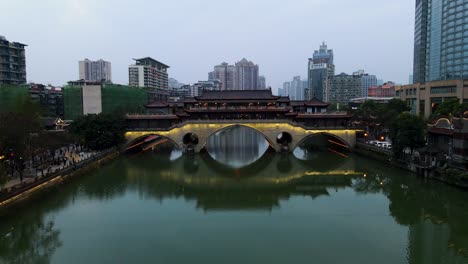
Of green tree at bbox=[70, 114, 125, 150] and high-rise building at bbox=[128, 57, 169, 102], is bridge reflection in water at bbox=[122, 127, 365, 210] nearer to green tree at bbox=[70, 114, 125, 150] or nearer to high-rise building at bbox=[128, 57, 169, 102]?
green tree at bbox=[70, 114, 125, 150]

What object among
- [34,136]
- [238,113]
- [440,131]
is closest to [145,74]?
[238,113]

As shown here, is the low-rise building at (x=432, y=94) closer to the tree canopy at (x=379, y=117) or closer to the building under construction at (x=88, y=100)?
the tree canopy at (x=379, y=117)

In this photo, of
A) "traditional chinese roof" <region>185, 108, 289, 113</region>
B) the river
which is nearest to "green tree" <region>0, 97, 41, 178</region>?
the river

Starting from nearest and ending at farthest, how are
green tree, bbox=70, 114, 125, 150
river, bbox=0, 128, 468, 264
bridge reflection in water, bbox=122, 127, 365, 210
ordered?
1. river, bbox=0, 128, 468, 264
2. bridge reflection in water, bbox=122, 127, 365, 210
3. green tree, bbox=70, 114, 125, 150

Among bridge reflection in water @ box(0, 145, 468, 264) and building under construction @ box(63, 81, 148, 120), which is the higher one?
building under construction @ box(63, 81, 148, 120)

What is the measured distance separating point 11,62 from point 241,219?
201 feet

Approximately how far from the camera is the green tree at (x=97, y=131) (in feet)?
126

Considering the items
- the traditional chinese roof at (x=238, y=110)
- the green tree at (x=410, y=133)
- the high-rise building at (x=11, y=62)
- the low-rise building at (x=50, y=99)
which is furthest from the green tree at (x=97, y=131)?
the high-rise building at (x=11, y=62)

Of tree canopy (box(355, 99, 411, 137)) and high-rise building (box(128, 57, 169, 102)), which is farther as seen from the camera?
high-rise building (box(128, 57, 169, 102))

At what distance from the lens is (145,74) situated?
4200 inches

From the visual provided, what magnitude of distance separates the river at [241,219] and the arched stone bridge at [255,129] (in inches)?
348

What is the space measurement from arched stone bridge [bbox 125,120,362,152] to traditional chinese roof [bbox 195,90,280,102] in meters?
4.02

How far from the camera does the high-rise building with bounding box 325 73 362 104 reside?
132125 millimetres

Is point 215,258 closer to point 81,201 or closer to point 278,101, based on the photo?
point 81,201
